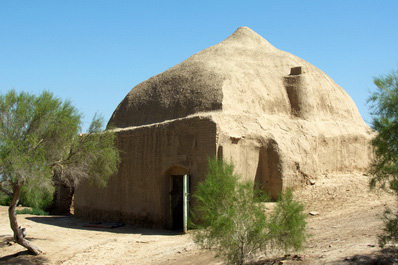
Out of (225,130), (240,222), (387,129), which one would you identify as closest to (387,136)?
(387,129)

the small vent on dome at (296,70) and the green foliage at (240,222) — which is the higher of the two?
the small vent on dome at (296,70)

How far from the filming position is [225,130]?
1340 centimetres

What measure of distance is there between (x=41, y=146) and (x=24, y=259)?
10.2 feet

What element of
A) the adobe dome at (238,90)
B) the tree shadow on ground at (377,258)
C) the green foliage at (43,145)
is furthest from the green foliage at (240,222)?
the adobe dome at (238,90)

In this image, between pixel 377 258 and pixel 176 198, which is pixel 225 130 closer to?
pixel 176 198

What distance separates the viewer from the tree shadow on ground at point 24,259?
40.0 ft

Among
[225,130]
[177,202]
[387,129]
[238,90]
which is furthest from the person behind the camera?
[238,90]

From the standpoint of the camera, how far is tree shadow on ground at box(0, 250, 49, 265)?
12177 mm

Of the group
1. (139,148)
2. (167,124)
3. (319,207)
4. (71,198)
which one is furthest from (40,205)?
(319,207)

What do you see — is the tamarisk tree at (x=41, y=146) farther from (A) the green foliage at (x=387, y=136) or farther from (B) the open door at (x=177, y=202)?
(A) the green foliage at (x=387, y=136)

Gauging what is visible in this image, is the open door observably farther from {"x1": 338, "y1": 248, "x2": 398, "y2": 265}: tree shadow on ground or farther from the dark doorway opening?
{"x1": 338, "y1": 248, "x2": 398, "y2": 265}: tree shadow on ground

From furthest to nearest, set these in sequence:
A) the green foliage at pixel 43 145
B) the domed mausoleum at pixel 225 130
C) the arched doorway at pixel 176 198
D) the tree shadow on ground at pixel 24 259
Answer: the arched doorway at pixel 176 198, the domed mausoleum at pixel 225 130, the tree shadow on ground at pixel 24 259, the green foliage at pixel 43 145

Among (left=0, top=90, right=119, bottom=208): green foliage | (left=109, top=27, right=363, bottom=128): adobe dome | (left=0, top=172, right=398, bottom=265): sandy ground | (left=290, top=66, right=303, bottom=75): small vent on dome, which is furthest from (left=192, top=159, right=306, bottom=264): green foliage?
(left=290, top=66, right=303, bottom=75): small vent on dome

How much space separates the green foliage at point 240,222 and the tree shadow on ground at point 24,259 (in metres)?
5.60
